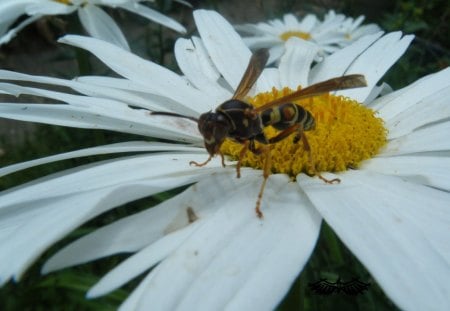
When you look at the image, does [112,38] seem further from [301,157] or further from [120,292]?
[301,157]

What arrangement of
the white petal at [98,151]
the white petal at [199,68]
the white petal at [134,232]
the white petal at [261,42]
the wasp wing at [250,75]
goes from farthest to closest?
the white petal at [261,42]
the white petal at [199,68]
the wasp wing at [250,75]
the white petal at [98,151]
the white petal at [134,232]

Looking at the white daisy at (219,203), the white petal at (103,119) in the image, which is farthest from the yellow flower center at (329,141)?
the white petal at (103,119)

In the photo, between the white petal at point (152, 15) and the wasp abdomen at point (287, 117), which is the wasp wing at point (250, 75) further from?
the white petal at point (152, 15)

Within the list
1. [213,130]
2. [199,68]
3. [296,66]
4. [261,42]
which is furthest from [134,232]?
[261,42]

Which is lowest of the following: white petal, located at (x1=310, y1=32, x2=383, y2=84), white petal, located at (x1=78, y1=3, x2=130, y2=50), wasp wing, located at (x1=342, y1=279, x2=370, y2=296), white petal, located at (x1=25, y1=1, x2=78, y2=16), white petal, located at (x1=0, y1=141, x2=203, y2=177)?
wasp wing, located at (x1=342, y1=279, x2=370, y2=296)


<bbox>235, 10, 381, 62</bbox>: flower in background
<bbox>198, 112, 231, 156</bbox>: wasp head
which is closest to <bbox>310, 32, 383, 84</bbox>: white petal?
<bbox>198, 112, 231, 156</bbox>: wasp head

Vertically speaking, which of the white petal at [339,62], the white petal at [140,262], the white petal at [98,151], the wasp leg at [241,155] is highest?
the white petal at [339,62]

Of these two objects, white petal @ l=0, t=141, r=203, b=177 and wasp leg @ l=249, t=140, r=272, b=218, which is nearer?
wasp leg @ l=249, t=140, r=272, b=218

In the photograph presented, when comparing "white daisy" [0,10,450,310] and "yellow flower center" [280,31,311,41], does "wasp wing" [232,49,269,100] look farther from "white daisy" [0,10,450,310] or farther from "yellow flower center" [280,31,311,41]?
"yellow flower center" [280,31,311,41]

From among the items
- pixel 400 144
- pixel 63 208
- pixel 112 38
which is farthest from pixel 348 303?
pixel 112 38
